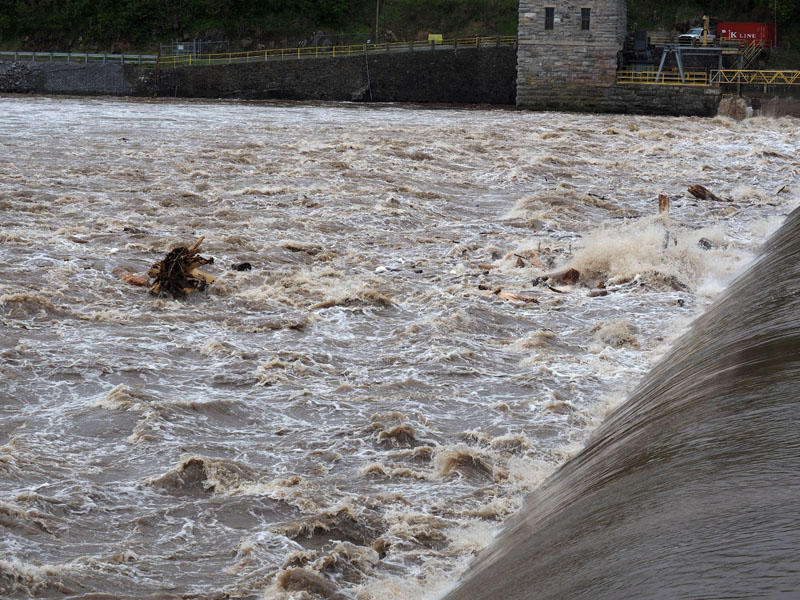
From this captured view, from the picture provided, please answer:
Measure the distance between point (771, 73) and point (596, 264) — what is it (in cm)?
3227

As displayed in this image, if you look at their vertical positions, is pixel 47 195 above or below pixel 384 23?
below

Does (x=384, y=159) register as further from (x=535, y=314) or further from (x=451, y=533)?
(x=451, y=533)

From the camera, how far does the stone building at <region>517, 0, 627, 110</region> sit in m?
40.9

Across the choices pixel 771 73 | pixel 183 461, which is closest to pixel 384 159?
pixel 183 461

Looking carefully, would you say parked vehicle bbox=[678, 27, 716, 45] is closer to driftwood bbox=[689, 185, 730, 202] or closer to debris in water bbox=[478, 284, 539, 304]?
driftwood bbox=[689, 185, 730, 202]

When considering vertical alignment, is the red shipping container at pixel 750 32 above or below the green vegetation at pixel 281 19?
below

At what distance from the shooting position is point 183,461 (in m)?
6.84

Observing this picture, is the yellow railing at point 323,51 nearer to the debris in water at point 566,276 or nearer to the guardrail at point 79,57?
the guardrail at point 79,57

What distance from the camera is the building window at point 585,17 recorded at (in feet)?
135

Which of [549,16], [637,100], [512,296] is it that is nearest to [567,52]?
[549,16]

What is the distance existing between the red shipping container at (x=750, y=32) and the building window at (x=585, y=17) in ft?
27.0

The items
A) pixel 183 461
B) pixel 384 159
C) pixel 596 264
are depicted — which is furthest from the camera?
pixel 384 159

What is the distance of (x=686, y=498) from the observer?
4.48 meters

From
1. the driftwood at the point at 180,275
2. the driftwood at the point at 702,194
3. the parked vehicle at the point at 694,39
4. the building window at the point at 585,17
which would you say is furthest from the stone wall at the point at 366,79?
the driftwood at the point at 180,275
